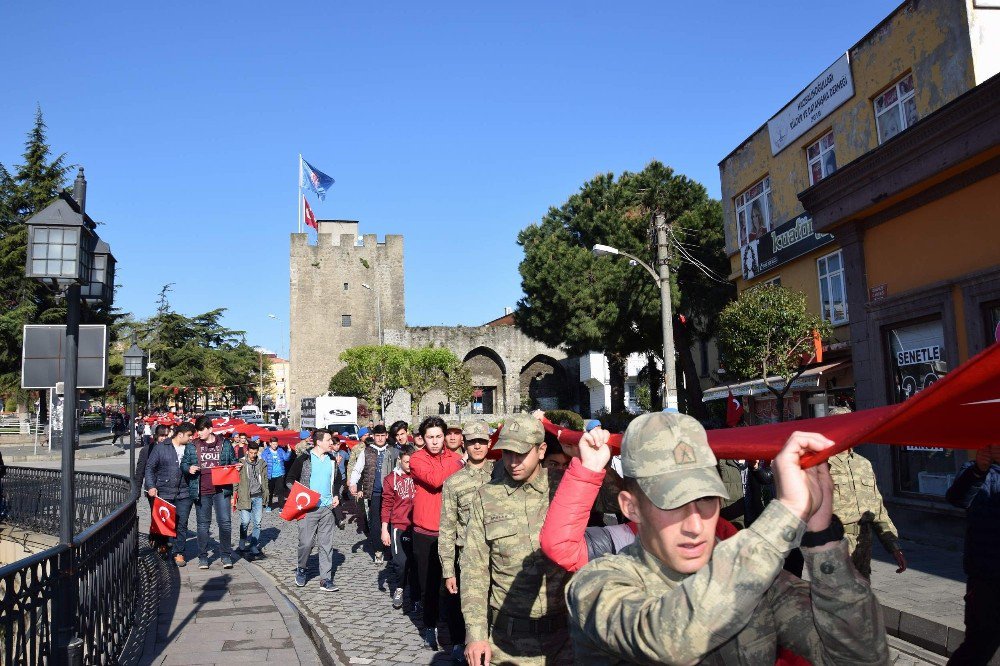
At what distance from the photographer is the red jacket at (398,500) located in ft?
27.4

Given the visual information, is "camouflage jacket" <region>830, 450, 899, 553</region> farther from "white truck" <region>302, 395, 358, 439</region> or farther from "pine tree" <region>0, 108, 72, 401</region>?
"pine tree" <region>0, 108, 72, 401</region>

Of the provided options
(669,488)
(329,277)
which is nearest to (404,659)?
(669,488)

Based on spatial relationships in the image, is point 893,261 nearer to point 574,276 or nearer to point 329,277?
point 574,276

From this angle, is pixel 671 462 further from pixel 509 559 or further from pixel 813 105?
pixel 813 105

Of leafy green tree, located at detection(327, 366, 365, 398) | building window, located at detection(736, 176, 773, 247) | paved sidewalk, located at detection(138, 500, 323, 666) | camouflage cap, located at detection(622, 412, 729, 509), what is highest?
building window, located at detection(736, 176, 773, 247)

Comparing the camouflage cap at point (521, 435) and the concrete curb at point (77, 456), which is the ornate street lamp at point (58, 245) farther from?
the concrete curb at point (77, 456)

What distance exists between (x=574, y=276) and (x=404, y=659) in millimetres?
24514

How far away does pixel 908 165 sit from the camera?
12312mm

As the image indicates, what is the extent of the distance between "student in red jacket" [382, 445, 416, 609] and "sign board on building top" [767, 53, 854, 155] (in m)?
12.0

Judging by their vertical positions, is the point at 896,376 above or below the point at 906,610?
above

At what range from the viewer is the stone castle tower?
2347 inches

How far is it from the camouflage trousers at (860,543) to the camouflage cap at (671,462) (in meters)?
3.15

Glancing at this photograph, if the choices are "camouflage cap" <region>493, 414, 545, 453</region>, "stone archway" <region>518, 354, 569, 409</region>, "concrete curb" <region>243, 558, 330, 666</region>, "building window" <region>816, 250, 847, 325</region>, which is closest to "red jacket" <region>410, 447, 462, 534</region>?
"concrete curb" <region>243, 558, 330, 666</region>

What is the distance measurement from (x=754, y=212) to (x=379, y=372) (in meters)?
30.2
